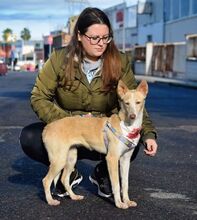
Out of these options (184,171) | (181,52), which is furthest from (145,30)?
(184,171)

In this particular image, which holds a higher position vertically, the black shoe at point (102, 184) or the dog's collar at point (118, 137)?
the dog's collar at point (118, 137)

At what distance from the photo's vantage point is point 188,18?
186 ft

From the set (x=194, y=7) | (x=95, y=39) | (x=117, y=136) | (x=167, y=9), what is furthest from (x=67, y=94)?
(x=167, y=9)

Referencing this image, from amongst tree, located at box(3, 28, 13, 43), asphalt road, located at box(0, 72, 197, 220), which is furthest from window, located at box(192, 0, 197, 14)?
tree, located at box(3, 28, 13, 43)

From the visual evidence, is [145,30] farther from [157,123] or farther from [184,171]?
[184,171]

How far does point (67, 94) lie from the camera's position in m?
5.35

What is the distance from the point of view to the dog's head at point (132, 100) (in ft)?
15.5

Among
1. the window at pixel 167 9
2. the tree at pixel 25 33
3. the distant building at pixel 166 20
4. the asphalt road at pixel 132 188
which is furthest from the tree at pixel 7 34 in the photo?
the asphalt road at pixel 132 188

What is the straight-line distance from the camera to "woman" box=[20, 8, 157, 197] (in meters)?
5.18

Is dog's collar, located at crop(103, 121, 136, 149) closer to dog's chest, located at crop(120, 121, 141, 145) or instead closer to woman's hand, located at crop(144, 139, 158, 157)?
dog's chest, located at crop(120, 121, 141, 145)

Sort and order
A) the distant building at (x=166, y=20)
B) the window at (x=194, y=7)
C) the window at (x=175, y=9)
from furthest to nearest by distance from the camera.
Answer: the window at (x=175, y=9) < the distant building at (x=166, y=20) < the window at (x=194, y=7)

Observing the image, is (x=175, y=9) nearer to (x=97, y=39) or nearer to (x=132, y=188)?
(x=132, y=188)

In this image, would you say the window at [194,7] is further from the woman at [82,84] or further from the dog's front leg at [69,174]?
the dog's front leg at [69,174]

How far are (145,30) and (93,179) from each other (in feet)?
224
